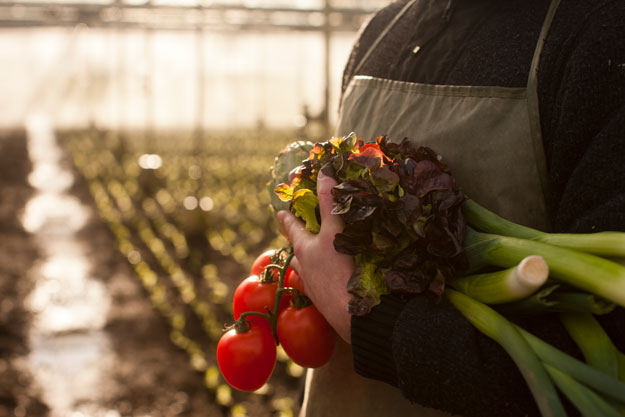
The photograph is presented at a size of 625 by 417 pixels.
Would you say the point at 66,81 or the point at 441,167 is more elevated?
the point at 441,167

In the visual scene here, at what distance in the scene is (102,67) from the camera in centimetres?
1741

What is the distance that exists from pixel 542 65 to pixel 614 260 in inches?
12.8

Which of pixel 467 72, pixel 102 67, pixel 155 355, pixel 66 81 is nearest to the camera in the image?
pixel 467 72

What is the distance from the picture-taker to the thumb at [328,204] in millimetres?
954

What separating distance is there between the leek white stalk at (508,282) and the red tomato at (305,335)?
9.8 inches

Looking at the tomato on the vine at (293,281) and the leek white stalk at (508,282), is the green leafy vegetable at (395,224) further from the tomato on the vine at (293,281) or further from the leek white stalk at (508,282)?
the tomato on the vine at (293,281)

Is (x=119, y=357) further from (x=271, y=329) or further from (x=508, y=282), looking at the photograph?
(x=508, y=282)

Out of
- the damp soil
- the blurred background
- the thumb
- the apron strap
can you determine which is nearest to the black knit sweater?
the apron strap

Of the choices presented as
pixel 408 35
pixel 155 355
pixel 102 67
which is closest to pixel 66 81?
pixel 102 67

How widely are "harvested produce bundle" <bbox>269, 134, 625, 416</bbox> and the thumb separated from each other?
0.02m

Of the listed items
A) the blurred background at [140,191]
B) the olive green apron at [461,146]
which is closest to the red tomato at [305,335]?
the olive green apron at [461,146]

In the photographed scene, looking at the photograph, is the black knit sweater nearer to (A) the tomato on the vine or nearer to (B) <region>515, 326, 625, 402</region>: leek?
(B) <region>515, 326, 625, 402</region>: leek

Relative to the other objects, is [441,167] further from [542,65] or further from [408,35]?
[408,35]

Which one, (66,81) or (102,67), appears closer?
(102,67)
